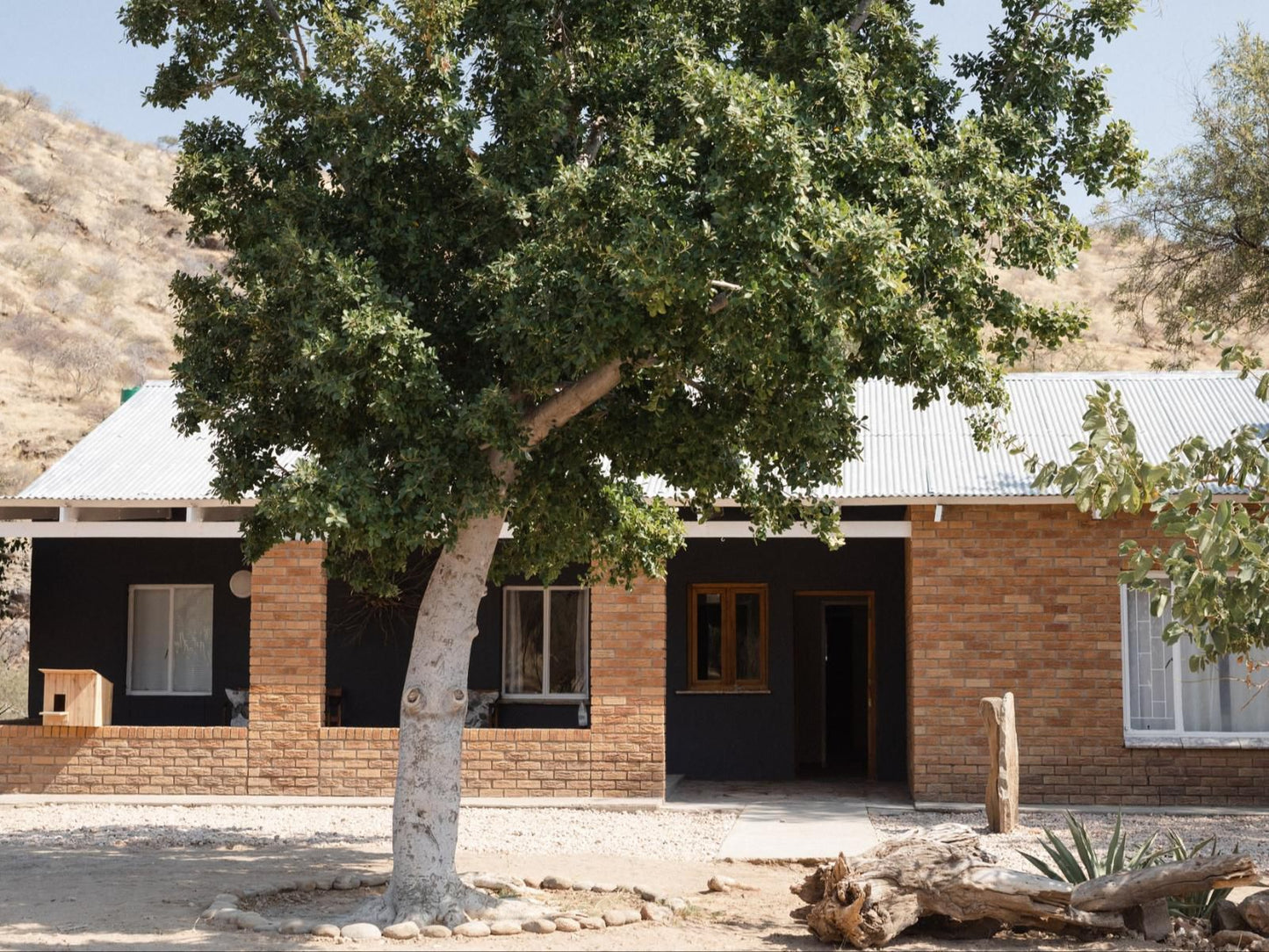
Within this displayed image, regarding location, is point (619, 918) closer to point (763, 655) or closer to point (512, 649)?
point (763, 655)

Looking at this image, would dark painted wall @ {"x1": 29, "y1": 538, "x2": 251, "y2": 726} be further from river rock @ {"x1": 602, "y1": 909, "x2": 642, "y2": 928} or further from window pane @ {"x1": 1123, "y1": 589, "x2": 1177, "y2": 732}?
window pane @ {"x1": 1123, "y1": 589, "x2": 1177, "y2": 732}

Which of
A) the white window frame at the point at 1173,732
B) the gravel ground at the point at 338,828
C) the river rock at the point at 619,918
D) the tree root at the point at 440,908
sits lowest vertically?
the gravel ground at the point at 338,828

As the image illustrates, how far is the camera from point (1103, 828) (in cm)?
1150

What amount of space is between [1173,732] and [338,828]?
760 centimetres

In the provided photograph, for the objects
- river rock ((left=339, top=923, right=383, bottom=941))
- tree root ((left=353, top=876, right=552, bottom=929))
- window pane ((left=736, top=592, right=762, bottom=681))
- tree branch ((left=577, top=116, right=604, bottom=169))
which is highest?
tree branch ((left=577, top=116, right=604, bottom=169))

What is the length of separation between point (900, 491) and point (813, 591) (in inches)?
131

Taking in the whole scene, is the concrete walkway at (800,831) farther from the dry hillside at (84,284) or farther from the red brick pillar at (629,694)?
the dry hillside at (84,284)

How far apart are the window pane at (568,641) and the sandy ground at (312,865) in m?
3.33

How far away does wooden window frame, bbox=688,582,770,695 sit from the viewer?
16.0 metres

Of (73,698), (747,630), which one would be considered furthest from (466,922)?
(747,630)

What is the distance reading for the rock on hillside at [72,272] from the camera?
32562mm

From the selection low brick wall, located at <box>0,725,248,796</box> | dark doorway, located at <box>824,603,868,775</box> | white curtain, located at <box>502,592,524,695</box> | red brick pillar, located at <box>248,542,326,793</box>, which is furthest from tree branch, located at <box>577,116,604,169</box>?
dark doorway, located at <box>824,603,868,775</box>

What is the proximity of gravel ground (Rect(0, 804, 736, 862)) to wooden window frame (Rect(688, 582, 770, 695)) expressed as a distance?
3267 mm

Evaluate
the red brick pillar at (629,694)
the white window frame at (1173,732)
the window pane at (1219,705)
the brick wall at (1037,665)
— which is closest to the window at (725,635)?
the red brick pillar at (629,694)
